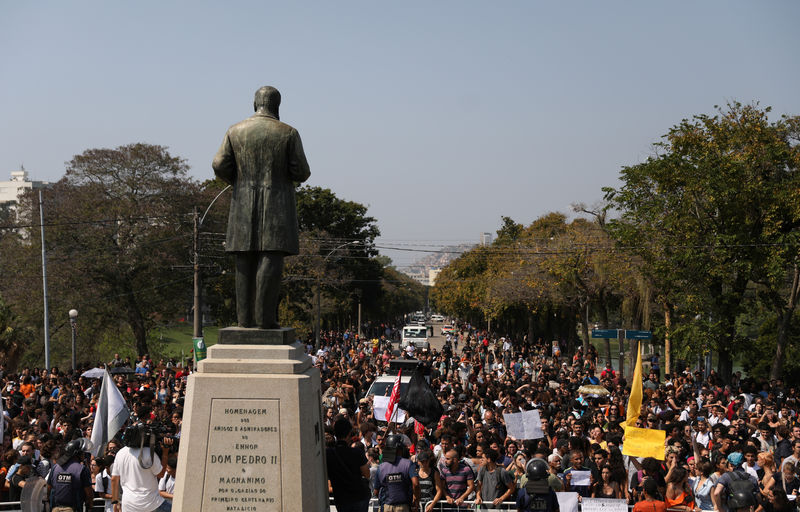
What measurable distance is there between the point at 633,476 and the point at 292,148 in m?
5.86

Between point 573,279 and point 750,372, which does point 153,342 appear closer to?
point 573,279

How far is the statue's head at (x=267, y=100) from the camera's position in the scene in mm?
8680

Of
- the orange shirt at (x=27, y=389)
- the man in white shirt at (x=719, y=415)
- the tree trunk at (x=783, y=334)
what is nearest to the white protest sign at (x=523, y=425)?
the man in white shirt at (x=719, y=415)

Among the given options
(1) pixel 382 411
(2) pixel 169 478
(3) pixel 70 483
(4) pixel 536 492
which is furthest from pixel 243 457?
(1) pixel 382 411

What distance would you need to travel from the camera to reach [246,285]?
8500 millimetres

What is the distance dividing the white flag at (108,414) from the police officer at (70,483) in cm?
256

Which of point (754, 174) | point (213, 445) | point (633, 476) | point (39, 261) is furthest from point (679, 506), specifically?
point (39, 261)

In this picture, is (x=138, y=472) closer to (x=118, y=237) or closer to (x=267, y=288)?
(x=267, y=288)

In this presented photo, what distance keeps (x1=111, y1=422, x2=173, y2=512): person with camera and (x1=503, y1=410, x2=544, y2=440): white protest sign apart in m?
5.54

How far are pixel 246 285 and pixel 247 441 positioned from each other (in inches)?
62.7

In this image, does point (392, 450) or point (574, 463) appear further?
point (574, 463)

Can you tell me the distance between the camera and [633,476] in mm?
10633

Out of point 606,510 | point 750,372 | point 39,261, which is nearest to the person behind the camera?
point 606,510

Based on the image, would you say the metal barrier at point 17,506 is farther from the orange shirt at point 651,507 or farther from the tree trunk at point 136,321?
the tree trunk at point 136,321
